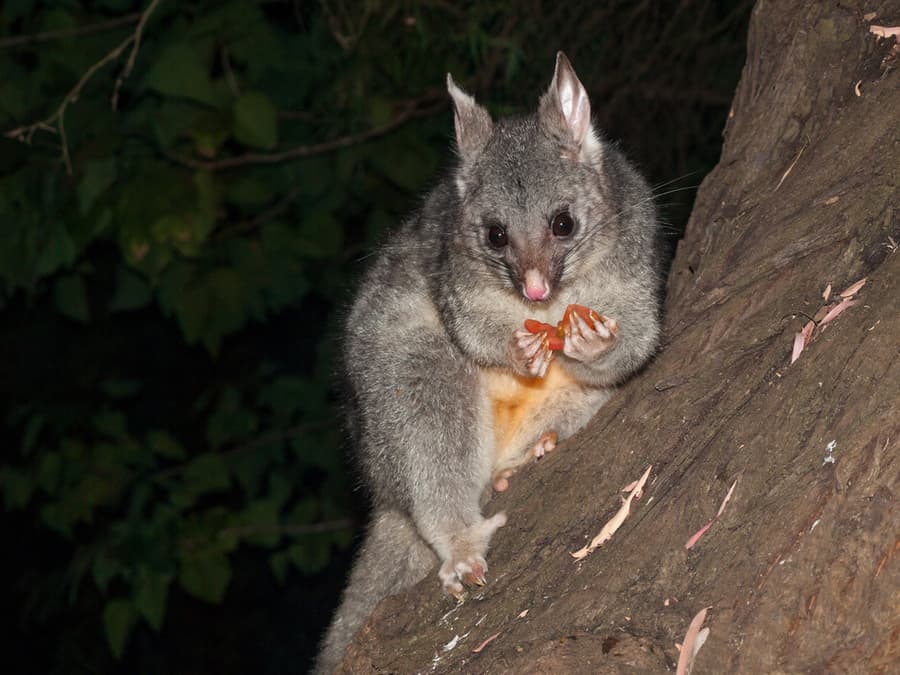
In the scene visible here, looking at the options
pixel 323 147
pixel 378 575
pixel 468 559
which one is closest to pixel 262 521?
pixel 323 147

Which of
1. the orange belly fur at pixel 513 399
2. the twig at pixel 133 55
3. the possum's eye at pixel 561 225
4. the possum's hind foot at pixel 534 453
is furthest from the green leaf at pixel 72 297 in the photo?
the possum's eye at pixel 561 225

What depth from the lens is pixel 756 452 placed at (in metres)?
1.96

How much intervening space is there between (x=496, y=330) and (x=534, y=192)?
1.28ft

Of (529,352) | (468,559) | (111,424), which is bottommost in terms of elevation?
(111,424)

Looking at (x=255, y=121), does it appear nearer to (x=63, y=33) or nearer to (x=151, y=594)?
(x=63, y=33)

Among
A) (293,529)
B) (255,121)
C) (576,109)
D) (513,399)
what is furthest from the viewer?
(293,529)

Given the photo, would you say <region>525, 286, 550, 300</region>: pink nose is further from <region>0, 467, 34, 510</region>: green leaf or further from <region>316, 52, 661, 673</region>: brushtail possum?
<region>0, 467, 34, 510</region>: green leaf

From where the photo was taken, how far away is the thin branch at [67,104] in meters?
4.03

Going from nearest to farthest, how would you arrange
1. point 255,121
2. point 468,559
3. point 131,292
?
point 468,559 → point 255,121 → point 131,292

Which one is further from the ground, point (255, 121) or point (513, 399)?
point (255, 121)

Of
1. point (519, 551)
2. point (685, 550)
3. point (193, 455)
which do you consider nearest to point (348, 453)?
point (519, 551)

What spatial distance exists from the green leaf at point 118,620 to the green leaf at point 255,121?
2010 millimetres

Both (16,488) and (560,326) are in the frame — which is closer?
(560,326)

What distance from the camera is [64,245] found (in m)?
4.16
